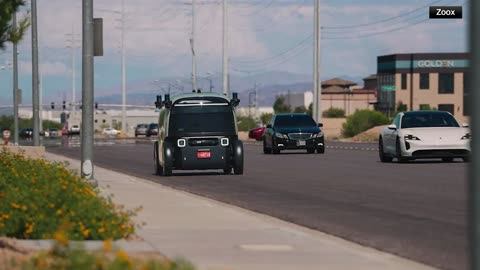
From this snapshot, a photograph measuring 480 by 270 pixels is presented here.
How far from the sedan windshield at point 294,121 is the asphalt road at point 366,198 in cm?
1124

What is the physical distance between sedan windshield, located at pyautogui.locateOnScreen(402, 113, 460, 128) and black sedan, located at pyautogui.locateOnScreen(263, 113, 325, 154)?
497 inches

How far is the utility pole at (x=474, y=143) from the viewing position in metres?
7.75

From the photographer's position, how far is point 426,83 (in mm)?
172250

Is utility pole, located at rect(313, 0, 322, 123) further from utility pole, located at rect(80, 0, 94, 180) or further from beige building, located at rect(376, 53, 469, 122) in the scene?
beige building, located at rect(376, 53, 469, 122)

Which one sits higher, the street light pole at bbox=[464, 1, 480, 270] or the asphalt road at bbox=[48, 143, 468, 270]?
the street light pole at bbox=[464, 1, 480, 270]

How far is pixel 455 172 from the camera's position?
108ft

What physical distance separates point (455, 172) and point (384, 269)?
20.9m

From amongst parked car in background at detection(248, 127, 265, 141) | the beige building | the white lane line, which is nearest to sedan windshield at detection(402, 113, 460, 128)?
the white lane line

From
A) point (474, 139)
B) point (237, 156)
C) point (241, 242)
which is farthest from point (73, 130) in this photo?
point (474, 139)

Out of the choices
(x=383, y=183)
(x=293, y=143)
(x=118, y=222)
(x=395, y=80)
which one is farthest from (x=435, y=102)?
(x=118, y=222)

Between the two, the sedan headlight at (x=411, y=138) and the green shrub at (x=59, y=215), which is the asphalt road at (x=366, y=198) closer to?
the sedan headlight at (x=411, y=138)

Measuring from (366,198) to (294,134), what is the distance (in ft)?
91.5

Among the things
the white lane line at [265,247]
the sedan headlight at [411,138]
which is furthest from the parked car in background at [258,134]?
the white lane line at [265,247]

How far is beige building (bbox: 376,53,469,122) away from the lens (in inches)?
6732
